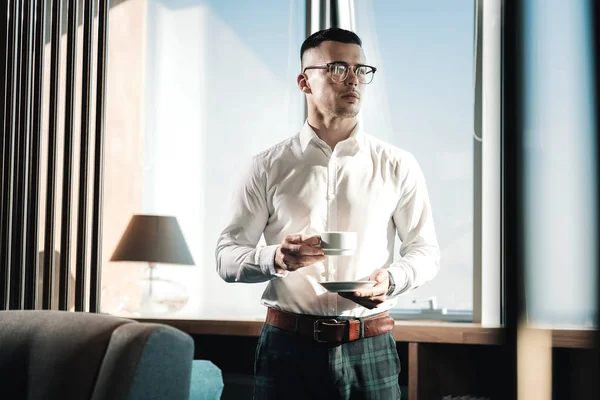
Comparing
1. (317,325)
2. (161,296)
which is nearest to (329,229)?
(317,325)

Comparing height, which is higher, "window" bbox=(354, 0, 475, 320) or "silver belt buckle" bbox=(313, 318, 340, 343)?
"window" bbox=(354, 0, 475, 320)

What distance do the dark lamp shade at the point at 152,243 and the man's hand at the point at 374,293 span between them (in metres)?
1.43

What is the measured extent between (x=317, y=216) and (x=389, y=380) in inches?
22.7

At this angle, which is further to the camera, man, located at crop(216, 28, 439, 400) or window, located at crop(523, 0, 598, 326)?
man, located at crop(216, 28, 439, 400)

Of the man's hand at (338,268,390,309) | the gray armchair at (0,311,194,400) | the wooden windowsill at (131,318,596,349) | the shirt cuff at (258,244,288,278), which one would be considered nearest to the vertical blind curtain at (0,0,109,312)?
the shirt cuff at (258,244,288,278)

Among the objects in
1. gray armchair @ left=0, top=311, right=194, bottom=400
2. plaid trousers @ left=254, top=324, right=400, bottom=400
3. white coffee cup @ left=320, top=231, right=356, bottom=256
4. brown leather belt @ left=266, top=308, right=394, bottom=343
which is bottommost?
plaid trousers @ left=254, top=324, right=400, bottom=400

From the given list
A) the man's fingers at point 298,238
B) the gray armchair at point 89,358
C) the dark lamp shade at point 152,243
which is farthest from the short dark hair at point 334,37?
the gray armchair at point 89,358

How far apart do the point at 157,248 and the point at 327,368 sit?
1.44 m

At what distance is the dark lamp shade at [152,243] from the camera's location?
337 centimetres

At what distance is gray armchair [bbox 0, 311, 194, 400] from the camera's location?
3.54 ft

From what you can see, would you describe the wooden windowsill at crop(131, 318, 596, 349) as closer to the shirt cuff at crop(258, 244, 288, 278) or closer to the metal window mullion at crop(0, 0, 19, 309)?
the shirt cuff at crop(258, 244, 288, 278)

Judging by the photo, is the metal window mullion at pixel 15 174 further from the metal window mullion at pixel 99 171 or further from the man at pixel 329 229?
the man at pixel 329 229

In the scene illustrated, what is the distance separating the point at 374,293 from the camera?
2.14 metres

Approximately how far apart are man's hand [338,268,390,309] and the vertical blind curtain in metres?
1.00
